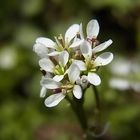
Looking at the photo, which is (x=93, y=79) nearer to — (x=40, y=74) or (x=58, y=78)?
(x=58, y=78)

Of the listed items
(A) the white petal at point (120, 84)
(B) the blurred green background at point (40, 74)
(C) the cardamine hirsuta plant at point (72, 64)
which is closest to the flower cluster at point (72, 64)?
(C) the cardamine hirsuta plant at point (72, 64)

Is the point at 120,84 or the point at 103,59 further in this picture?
the point at 120,84

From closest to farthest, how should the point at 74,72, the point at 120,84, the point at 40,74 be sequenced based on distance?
the point at 74,72
the point at 120,84
the point at 40,74

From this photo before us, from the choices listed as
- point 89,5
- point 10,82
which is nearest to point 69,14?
point 89,5

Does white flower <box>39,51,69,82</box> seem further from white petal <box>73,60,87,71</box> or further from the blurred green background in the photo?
the blurred green background

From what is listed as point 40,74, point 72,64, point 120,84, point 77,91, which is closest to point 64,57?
point 72,64

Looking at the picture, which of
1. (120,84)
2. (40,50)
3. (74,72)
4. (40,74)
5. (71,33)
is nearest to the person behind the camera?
(74,72)

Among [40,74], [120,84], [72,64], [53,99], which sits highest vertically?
[72,64]
